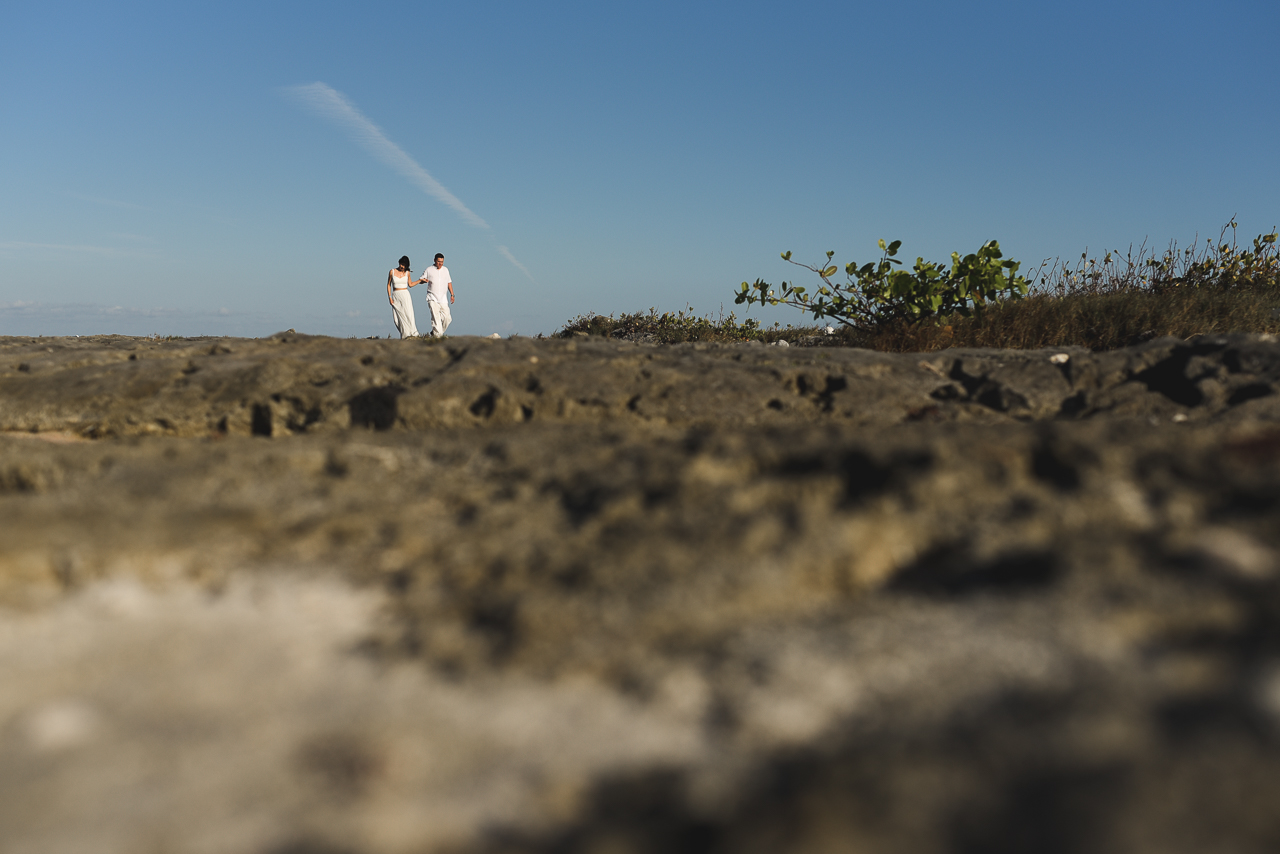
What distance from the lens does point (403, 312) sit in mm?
12703

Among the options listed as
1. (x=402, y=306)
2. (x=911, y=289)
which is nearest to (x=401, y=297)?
(x=402, y=306)

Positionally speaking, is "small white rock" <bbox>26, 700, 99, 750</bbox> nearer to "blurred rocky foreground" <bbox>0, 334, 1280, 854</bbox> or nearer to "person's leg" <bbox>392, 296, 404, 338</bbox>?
"blurred rocky foreground" <bbox>0, 334, 1280, 854</bbox>

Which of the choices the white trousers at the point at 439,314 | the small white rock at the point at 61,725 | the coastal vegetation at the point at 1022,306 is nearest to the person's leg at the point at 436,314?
the white trousers at the point at 439,314

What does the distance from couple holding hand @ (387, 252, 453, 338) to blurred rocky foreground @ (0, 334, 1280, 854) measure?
35.1 ft

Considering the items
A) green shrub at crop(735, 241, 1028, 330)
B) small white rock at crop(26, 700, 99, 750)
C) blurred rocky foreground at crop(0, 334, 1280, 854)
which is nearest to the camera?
blurred rocky foreground at crop(0, 334, 1280, 854)

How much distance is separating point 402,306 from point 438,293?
27.3 inches

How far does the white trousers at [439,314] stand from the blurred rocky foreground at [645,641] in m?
11.0

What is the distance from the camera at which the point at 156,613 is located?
1517 mm

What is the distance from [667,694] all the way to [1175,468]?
1.44 meters

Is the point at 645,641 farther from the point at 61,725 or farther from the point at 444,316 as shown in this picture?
the point at 444,316

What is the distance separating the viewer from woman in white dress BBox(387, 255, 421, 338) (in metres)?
12.5

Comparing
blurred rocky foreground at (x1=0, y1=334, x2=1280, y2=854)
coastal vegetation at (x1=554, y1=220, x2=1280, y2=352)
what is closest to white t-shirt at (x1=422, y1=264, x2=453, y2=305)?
coastal vegetation at (x1=554, y1=220, x2=1280, y2=352)

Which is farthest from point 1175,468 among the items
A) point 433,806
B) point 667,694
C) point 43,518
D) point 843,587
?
point 43,518

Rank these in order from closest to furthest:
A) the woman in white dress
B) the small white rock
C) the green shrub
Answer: the small white rock < the green shrub < the woman in white dress
